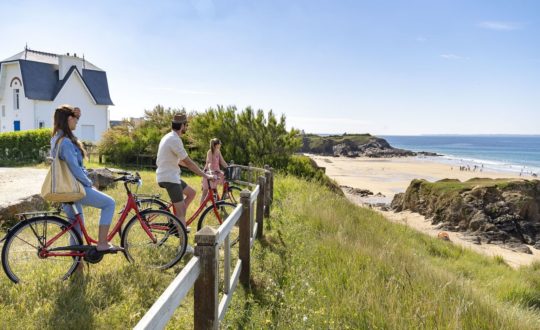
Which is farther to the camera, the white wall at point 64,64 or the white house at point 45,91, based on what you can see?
A: the white wall at point 64,64

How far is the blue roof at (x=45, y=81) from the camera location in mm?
33688

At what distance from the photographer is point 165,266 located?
5.79m

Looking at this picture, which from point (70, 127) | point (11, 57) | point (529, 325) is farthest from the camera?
point (11, 57)

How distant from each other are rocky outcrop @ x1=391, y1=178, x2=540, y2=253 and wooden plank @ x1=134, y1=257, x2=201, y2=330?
2010 centimetres

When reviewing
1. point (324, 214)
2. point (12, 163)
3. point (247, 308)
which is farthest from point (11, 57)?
point (247, 308)

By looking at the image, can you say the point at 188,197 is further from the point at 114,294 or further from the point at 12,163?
the point at 12,163

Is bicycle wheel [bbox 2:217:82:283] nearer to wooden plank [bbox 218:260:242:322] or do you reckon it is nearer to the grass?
the grass

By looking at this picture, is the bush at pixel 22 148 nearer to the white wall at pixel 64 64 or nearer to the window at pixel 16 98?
the white wall at pixel 64 64

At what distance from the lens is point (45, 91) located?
34.6 meters

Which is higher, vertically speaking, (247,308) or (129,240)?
(129,240)

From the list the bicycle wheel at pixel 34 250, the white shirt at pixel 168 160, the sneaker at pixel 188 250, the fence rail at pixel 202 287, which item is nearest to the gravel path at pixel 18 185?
the bicycle wheel at pixel 34 250

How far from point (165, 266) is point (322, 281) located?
2.21 m

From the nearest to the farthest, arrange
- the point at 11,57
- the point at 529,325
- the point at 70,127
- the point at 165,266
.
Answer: the point at 529,325, the point at 70,127, the point at 165,266, the point at 11,57

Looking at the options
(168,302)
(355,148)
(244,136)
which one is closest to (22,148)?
(244,136)
